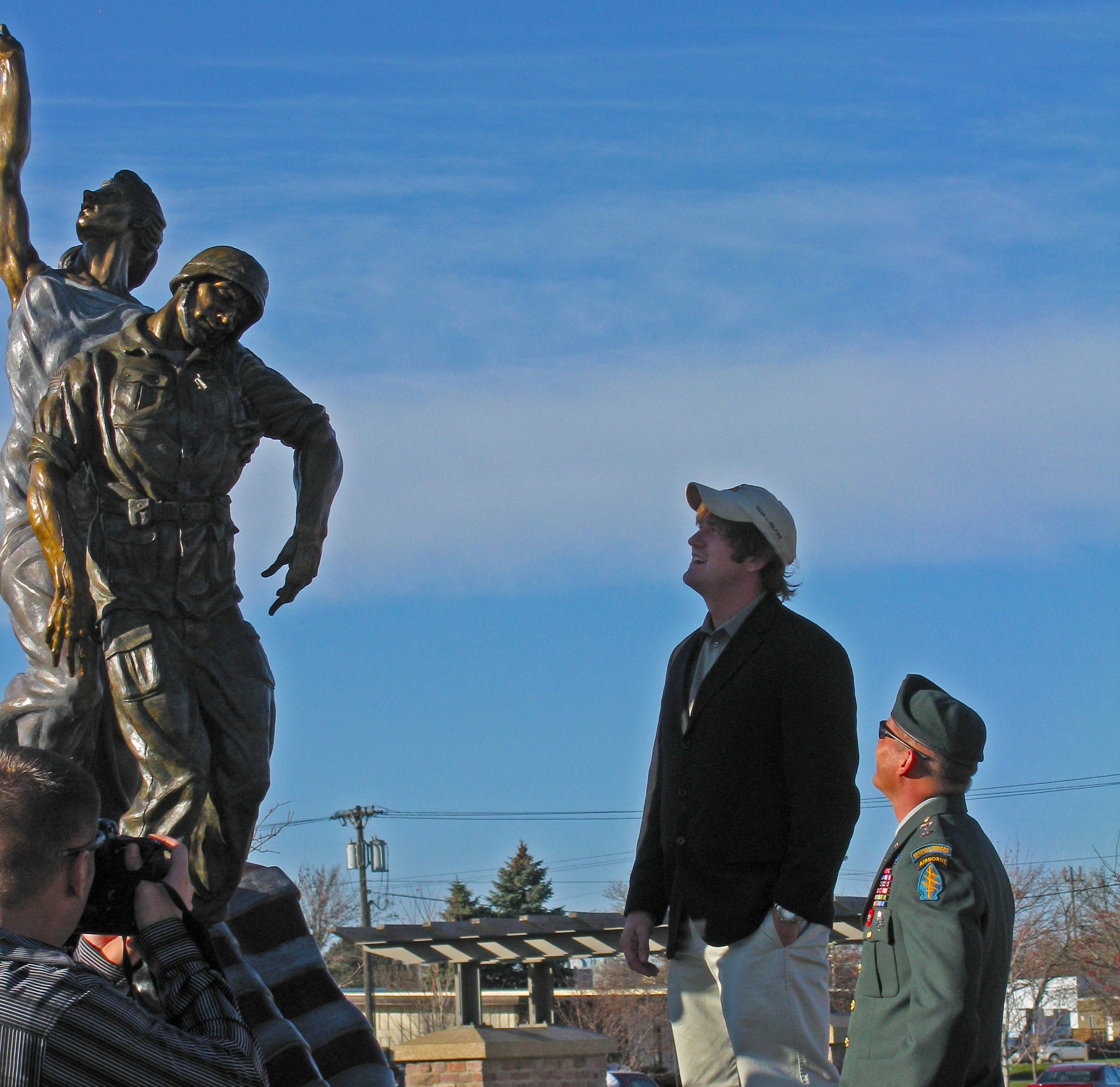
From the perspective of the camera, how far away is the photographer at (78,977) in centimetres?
206

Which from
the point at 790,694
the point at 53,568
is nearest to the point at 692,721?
the point at 790,694

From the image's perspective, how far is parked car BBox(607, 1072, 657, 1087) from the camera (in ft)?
83.8

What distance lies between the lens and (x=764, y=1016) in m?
3.95

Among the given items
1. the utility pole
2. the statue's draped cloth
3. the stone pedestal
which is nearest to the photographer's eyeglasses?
the statue's draped cloth

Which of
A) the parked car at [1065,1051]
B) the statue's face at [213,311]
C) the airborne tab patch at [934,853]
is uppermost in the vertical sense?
the statue's face at [213,311]

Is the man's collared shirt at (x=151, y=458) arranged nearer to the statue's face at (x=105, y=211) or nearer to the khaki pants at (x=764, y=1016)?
the statue's face at (x=105, y=211)

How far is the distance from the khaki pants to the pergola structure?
1151 cm

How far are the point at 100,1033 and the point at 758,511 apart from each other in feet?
8.68

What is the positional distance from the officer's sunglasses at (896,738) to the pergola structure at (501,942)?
38.6 feet

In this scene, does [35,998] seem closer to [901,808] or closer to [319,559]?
[901,808]

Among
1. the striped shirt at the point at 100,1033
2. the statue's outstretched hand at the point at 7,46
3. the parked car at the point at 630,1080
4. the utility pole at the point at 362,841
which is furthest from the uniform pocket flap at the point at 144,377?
the utility pole at the point at 362,841

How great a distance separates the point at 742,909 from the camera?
4012mm

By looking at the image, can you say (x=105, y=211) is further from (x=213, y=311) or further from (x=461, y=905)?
(x=461, y=905)

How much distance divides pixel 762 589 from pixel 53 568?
2.25 metres
